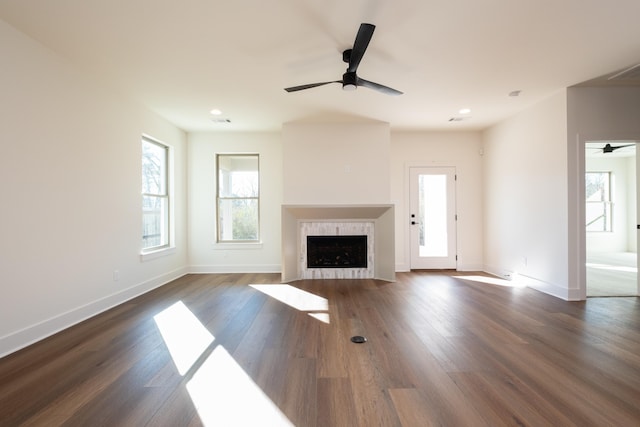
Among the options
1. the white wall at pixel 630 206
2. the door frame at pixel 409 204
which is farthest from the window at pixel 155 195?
the white wall at pixel 630 206

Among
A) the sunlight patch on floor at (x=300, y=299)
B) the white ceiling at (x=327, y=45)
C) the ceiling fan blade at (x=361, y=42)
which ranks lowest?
the sunlight patch on floor at (x=300, y=299)

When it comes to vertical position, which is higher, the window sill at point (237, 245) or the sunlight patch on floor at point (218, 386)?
the window sill at point (237, 245)

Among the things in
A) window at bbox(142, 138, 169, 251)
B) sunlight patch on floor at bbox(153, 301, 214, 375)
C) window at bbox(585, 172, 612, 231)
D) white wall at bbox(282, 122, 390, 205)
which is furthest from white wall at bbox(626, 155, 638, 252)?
window at bbox(142, 138, 169, 251)

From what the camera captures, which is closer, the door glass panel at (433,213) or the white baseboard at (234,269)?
the white baseboard at (234,269)

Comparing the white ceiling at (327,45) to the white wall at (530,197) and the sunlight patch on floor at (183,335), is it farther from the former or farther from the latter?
the sunlight patch on floor at (183,335)

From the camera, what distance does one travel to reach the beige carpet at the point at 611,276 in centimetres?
402

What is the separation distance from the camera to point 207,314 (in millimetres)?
3223

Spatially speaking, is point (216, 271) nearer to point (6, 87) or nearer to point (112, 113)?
point (112, 113)

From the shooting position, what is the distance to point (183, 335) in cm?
266

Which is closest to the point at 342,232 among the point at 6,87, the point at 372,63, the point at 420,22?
the point at 372,63

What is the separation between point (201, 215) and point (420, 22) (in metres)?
4.68

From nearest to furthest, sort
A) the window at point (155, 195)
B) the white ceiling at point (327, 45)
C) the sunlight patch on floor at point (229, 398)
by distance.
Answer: the sunlight patch on floor at point (229, 398)
the white ceiling at point (327, 45)
the window at point (155, 195)

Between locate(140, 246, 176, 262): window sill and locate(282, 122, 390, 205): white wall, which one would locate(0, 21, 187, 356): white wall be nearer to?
locate(140, 246, 176, 262): window sill

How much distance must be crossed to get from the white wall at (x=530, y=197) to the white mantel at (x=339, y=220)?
6.26 feet
